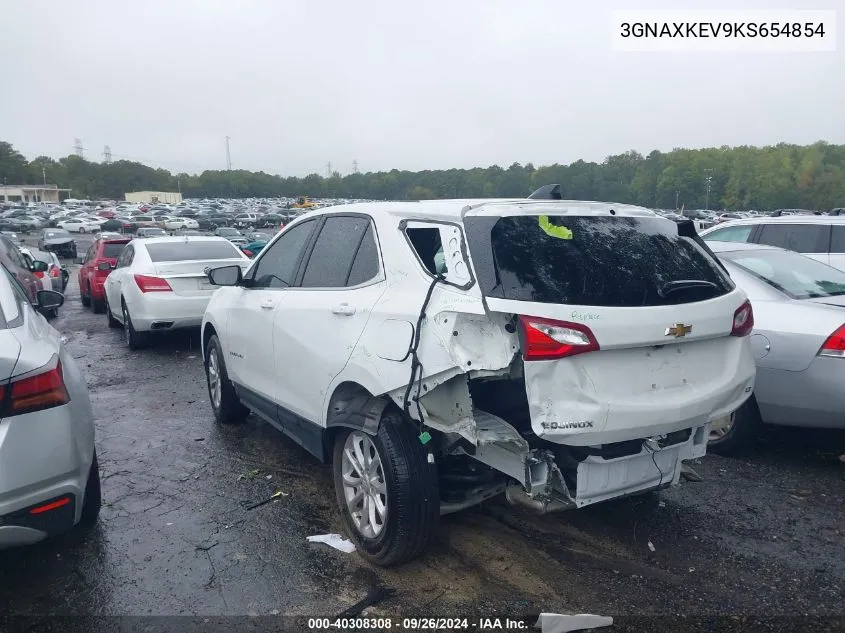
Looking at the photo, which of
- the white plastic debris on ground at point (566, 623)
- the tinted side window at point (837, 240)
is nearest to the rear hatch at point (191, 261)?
the white plastic debris on ground at point (566, 623)

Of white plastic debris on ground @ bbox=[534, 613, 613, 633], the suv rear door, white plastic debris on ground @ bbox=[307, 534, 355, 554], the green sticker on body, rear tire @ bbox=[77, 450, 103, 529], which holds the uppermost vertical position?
the green sticker on body

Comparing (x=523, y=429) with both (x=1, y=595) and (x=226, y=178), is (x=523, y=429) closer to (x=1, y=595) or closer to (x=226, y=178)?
(x=1, y=595)

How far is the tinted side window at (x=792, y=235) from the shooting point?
9.02 meters

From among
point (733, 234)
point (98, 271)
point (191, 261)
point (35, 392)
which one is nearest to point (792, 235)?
point (733, 234)

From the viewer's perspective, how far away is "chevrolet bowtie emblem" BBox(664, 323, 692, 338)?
120 inches

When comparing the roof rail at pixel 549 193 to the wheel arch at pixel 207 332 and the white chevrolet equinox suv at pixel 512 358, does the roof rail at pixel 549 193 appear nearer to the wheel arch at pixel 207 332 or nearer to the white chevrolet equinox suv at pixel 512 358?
the white chevrolet equinox suv at pixel 512 358

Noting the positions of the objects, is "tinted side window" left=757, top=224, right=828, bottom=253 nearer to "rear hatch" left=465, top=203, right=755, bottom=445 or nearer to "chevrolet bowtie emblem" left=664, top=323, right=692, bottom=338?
"rear hatch" left=465, top=203, right=755, bottom=445

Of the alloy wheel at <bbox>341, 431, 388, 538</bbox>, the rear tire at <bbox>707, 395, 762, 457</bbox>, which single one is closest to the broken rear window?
the alloy wheel at <bbox>341, 431, 388, 538</bbox>

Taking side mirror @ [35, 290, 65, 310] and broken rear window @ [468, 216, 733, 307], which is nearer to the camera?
broken rear window @ [468, 216, 733, 307]

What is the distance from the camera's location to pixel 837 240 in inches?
350

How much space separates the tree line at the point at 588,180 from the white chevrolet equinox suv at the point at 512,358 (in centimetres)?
113

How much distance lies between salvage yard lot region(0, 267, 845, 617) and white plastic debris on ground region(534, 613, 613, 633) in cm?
11

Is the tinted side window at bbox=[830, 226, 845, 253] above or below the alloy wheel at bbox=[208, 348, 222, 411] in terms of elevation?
above

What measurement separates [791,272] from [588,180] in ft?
19.7
